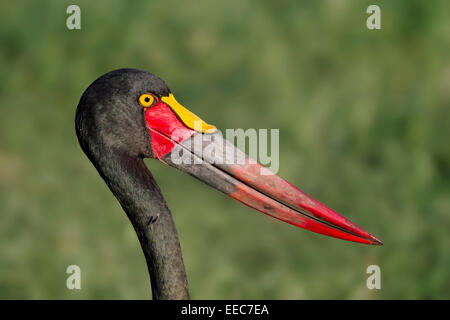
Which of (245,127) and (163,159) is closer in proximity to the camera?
(163,159)

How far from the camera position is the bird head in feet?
9.57

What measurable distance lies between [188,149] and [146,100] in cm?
24

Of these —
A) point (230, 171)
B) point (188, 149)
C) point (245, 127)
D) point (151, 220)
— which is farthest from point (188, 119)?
point (245, 127)

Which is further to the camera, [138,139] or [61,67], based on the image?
[61,67]

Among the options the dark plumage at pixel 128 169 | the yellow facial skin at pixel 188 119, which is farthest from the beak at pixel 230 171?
the dark plumage at pixel 128 169

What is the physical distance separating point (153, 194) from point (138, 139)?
0.22 metres

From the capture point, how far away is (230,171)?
2963mm

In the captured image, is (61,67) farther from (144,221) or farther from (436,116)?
(144,221)

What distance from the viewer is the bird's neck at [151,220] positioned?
9.51 ft

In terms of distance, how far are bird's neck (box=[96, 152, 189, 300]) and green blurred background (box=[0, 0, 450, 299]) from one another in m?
1.98

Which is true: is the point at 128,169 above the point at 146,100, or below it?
below

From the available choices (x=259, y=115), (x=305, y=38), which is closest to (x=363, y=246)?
(x=259, y=115)

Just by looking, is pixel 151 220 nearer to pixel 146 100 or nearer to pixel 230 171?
pixel 230 171

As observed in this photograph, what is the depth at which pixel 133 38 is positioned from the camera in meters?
6.48
